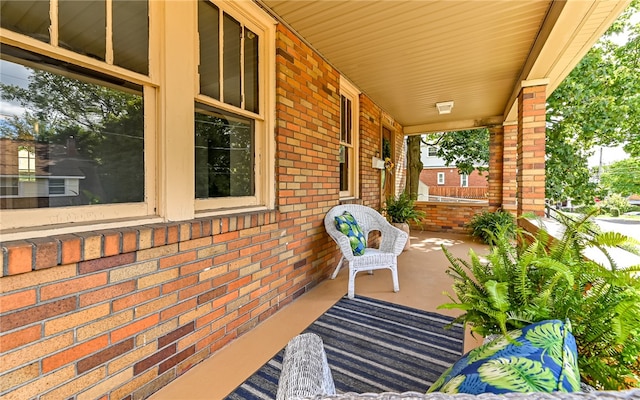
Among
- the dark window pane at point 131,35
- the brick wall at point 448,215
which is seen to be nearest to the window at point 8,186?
the dark window pane at point 131,35

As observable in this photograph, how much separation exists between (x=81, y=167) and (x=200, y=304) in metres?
0.97

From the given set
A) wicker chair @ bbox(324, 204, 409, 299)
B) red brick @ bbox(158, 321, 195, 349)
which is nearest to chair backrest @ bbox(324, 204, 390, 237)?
wicker chair @ bbox(324, 204, 409, 299)

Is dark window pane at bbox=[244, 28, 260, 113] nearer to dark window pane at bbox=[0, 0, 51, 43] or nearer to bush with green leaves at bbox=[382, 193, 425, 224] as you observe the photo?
dark window pane at bbox=[0, 0, 51, 43]

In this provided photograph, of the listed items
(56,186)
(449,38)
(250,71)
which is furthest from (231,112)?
(449,38)

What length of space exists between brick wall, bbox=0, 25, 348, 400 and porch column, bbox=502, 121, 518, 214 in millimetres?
4459

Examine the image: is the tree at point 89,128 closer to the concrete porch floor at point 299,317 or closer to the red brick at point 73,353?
the red brick at point 73,353

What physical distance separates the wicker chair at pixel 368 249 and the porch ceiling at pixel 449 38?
166 cm

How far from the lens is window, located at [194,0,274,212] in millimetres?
1866

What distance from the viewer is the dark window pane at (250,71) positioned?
2.21m

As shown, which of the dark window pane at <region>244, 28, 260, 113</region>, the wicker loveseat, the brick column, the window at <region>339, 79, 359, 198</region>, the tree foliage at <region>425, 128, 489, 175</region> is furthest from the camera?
the tree foliage at <region>425, 128, 489, 175</region>

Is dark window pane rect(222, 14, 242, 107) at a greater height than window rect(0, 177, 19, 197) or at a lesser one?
greater

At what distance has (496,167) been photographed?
558 cm

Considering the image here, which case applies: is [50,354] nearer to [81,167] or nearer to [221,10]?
[81,167]

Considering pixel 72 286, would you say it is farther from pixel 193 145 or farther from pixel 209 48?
pixel 209 48
